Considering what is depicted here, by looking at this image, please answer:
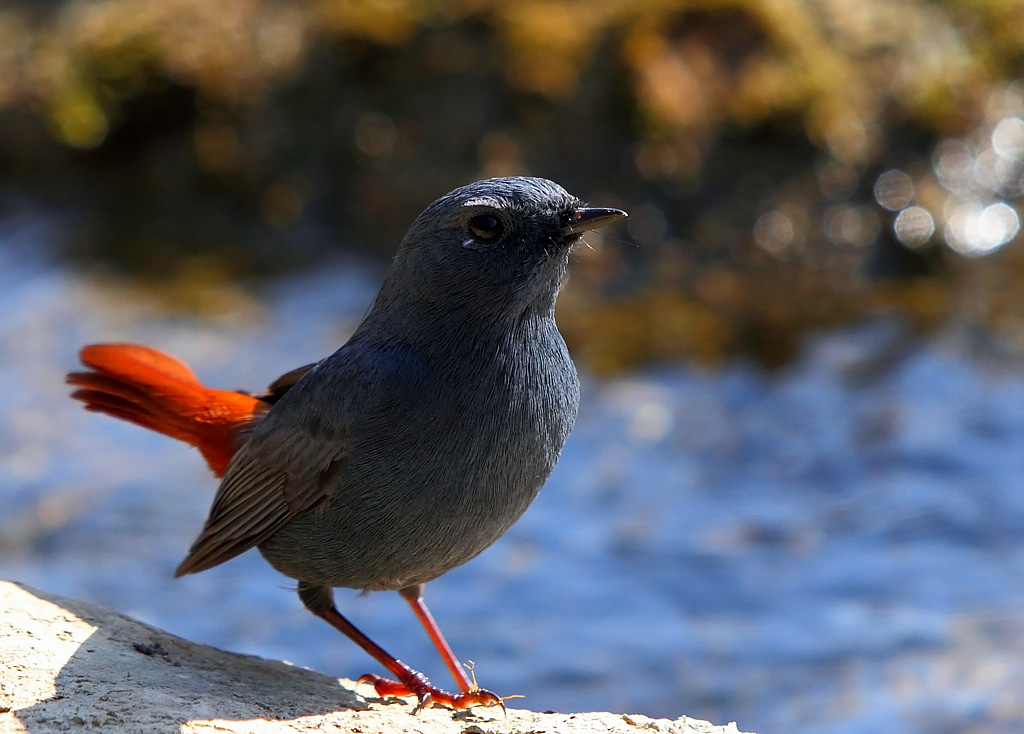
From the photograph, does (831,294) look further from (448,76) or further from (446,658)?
(446,658)

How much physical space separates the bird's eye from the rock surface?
1.71 meters

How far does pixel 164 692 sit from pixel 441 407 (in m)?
1.30

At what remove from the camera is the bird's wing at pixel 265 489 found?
4.30 meters

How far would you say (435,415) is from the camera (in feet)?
13.3

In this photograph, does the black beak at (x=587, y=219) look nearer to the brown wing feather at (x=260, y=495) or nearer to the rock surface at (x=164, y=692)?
the brown wing feather at (x=260, y=495)

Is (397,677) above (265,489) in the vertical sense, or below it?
below

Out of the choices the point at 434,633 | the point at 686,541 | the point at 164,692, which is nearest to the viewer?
the point at 164,692

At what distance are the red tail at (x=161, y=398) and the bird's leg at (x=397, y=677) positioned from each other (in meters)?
0.72

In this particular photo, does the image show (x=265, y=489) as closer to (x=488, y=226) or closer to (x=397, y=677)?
(x=397, y=677)

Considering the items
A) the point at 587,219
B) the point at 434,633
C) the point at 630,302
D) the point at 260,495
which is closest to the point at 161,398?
the point at 260,495

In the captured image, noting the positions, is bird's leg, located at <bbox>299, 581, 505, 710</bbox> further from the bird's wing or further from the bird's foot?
the bird's wing

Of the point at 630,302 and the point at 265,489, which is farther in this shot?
the point at 630,302

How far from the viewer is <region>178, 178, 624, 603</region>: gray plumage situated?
4031 millimetres

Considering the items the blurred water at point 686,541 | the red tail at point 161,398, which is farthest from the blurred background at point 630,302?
the red tail at point 161,398
